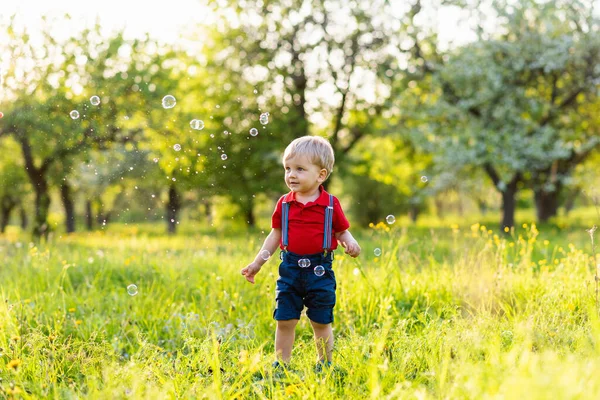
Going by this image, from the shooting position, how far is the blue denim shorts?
4.20 meters

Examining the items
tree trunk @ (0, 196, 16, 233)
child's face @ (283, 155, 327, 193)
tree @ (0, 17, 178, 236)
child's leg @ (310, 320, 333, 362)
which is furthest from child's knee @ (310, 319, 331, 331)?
tree trunk @ (0, 196, 16, 233)

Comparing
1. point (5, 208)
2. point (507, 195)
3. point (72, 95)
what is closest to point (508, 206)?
point (507, 195)

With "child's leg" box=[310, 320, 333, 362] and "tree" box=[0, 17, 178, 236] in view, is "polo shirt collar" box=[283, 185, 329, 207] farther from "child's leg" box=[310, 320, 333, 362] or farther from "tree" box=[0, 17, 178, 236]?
"tree" box=[0, 17, 178, 236]

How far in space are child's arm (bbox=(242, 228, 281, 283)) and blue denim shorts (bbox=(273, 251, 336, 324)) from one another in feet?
0.50

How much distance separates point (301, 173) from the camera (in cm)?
413

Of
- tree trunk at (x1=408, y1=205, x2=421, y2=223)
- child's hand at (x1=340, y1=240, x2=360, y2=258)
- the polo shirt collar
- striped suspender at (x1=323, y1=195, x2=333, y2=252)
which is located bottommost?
tree trunk at (x1=408, y1=205, x2=421, y2=223)

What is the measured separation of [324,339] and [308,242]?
763 millimetres

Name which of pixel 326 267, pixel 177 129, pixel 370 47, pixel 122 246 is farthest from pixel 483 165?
pixel 326 267

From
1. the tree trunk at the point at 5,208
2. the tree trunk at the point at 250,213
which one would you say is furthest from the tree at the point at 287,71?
the tree trunk at the point at 5,208

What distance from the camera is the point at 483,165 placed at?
56.1 ft

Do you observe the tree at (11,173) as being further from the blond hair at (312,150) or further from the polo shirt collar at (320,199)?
the blond hair at (312,150)

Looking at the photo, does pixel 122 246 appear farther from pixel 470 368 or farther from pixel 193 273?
pixel 470 368

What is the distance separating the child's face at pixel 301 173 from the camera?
411 centimetres

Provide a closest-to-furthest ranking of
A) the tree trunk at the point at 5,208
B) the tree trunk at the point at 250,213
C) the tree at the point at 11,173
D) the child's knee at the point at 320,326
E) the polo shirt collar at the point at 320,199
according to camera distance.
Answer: the polo shirt collar at the point at 320,199 → the child's knee at the point at 320,326 → the tree trunk at the point at 250,213 → the tree at the point at 11,173 → the tree trunk at the point at 5,208
